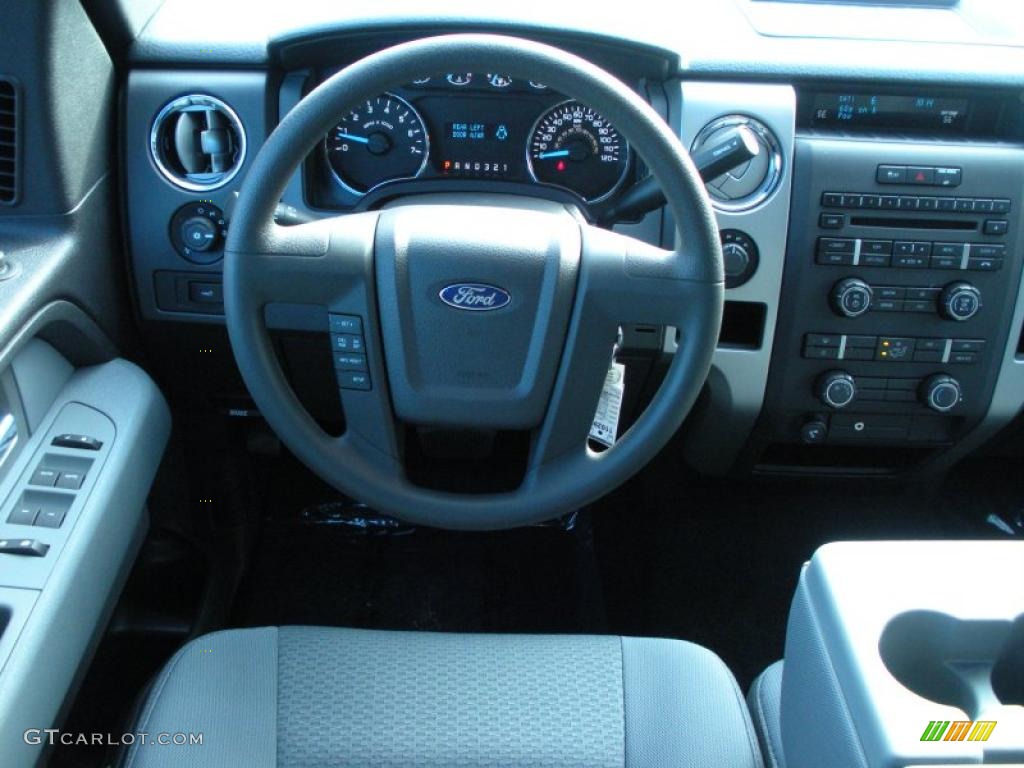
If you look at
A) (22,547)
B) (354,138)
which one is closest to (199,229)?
(354,138)

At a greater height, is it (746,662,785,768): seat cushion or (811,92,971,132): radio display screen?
(811,92,971,132): radio display screen

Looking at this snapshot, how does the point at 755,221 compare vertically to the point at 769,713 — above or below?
above

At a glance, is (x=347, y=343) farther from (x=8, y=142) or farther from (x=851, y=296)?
(x=851, y=296)

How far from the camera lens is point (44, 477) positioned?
3.84ft

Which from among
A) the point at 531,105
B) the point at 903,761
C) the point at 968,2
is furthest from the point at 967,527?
the point at 903,761

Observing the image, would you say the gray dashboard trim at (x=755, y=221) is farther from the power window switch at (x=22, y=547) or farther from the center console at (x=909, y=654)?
the power window switch at (x=22, y=547)

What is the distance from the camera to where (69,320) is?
1.29 meters

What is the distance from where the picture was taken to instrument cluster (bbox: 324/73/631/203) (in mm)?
1382

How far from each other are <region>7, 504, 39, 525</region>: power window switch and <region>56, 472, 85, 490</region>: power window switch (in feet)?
0.15

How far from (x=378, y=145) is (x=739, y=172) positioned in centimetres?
48

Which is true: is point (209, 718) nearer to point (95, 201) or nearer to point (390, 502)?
point (390, 502)

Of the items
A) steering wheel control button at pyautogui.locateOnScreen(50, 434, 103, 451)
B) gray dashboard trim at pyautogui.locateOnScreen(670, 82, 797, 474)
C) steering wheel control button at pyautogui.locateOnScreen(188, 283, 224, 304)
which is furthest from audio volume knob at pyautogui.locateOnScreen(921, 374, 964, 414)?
steering wheel control button at pyautogui.locateOnScreen(50, 434, 103, 451)

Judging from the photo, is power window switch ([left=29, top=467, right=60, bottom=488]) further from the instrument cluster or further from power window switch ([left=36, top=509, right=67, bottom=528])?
the instrument cluster

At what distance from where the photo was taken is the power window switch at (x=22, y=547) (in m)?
1.07
